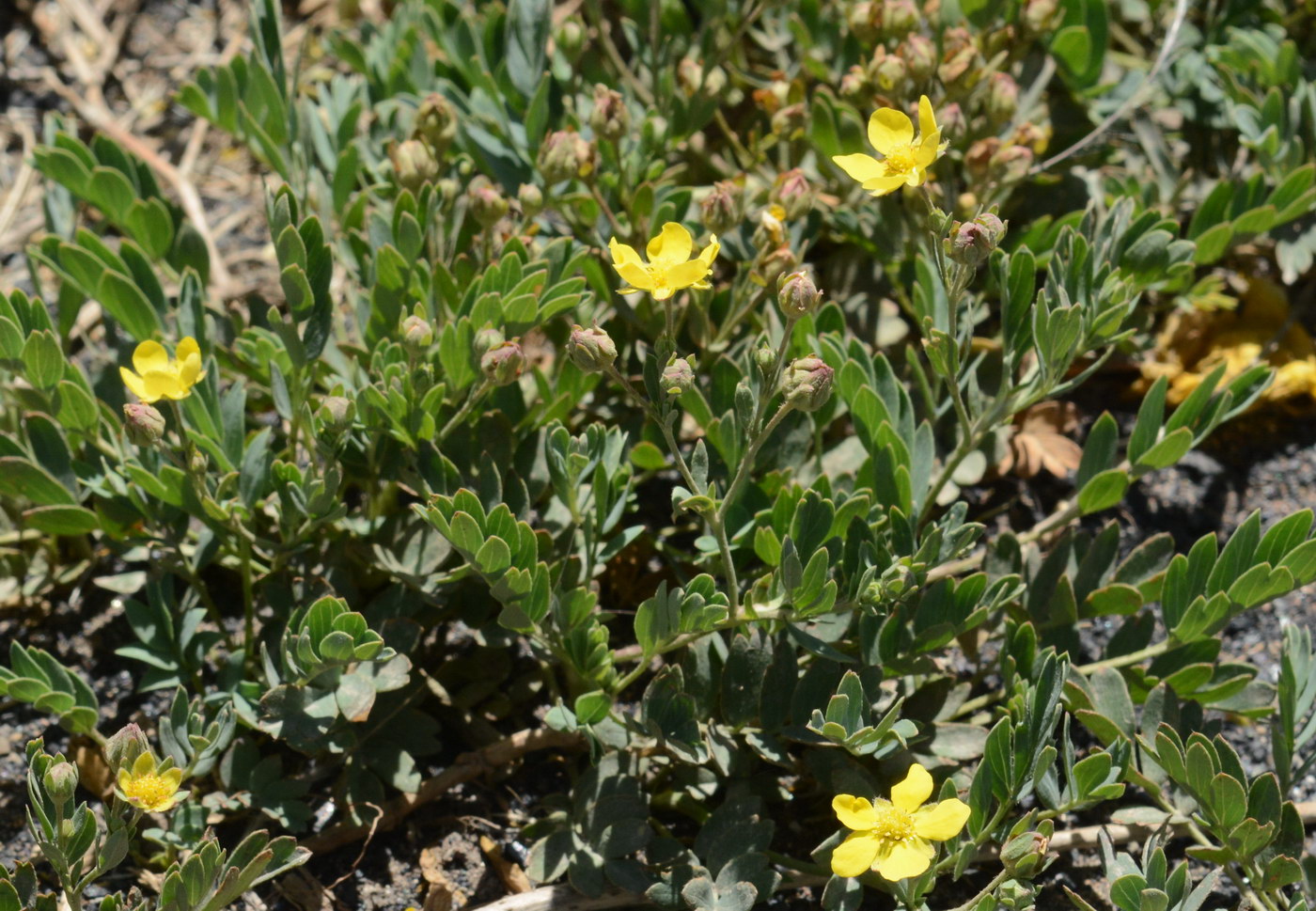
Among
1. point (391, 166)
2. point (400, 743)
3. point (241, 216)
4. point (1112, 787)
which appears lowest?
point (400, 743)

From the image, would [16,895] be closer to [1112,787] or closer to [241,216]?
[1112,787]

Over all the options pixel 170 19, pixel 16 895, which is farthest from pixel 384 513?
pixel 170 19

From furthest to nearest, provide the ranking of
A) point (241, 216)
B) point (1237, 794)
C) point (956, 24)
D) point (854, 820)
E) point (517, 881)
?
1. point (241, 216)
2. point (956, 24)
3. point (517, 881)
4. point (1237, 794)
5. point (854, 820)

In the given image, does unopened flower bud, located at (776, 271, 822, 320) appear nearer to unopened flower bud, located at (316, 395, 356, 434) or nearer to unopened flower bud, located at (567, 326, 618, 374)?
unopened flower bud, located at (567, 326, 618, 374)

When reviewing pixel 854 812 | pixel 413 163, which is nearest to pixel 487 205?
pixel 413 163

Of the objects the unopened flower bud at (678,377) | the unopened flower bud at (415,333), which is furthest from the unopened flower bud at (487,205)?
the unopened flower bud at (678,377)

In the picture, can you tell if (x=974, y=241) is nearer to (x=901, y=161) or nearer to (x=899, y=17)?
(x=901, y=161)

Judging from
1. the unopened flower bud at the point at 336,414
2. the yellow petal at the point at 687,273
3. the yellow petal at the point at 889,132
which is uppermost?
the yellow petal at the point at 889,132

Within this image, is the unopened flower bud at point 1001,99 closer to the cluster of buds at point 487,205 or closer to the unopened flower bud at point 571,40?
the unopened flower bud at point 571,40
